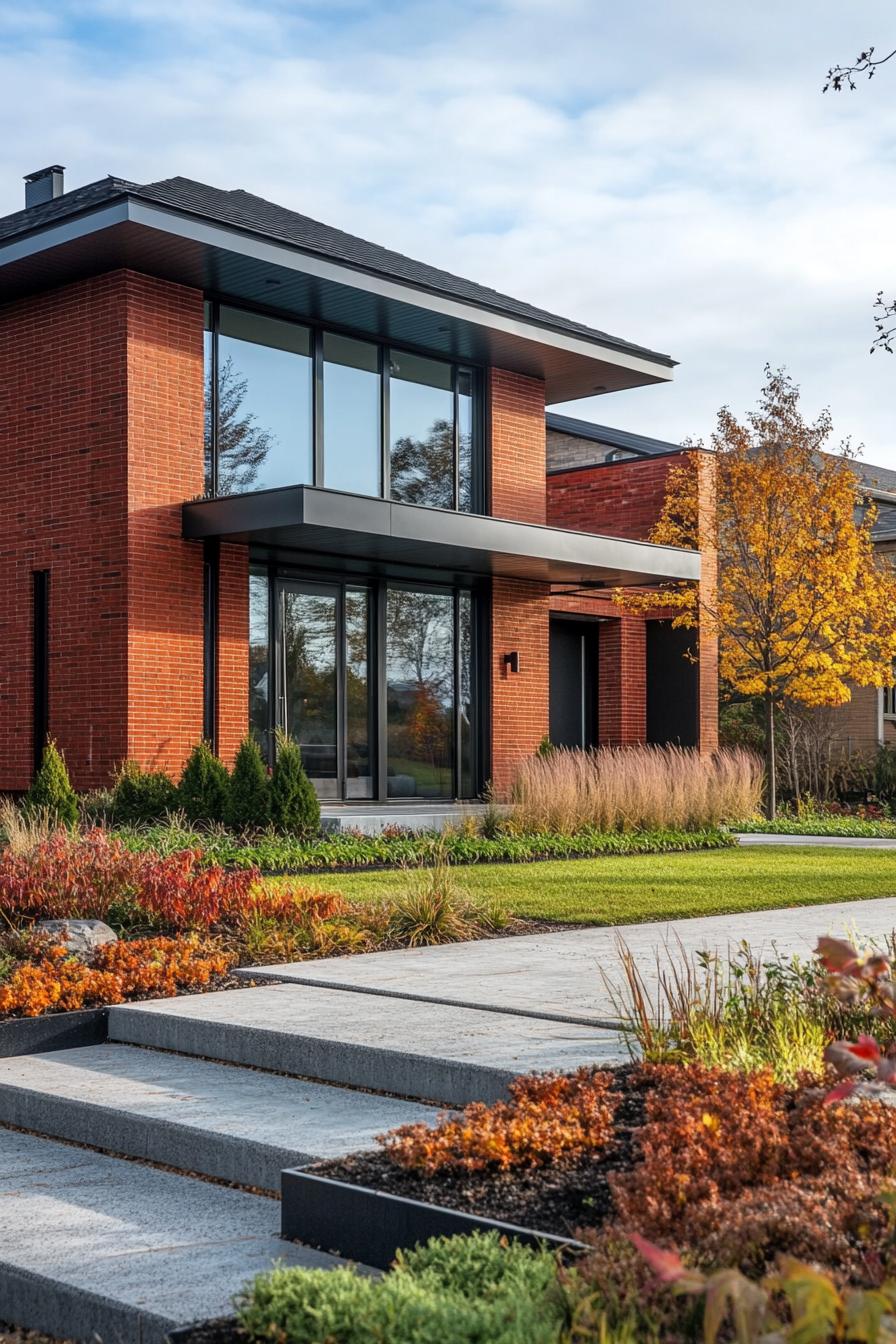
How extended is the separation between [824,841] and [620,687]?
592cm

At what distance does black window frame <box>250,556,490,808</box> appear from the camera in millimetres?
15953

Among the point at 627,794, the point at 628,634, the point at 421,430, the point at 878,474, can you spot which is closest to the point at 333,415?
the point at 421,430

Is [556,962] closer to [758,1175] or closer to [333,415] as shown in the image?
[758,1175]

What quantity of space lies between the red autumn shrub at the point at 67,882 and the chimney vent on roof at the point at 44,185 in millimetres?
11324

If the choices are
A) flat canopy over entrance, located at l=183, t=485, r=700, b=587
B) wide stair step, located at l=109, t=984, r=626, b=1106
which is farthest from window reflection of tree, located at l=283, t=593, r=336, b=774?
wide stair step, located at l=109, t=984, r=626, b=1106

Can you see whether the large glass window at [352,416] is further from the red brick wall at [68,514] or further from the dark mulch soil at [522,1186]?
the dark mulch soil at [522,1186]

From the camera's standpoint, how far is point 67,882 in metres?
8.19

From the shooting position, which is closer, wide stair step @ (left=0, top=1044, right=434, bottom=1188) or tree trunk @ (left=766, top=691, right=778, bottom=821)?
wide stair step @ (left=0, top=1044, right=434, bottom=1188)

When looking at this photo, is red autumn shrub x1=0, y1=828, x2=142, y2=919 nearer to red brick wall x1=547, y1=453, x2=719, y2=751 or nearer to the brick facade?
the brick facade

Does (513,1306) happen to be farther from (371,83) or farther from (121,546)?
(121,546)

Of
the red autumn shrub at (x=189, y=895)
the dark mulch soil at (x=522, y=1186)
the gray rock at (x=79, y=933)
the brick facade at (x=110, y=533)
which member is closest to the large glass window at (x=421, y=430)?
the brick facade at (x=110, y=533)

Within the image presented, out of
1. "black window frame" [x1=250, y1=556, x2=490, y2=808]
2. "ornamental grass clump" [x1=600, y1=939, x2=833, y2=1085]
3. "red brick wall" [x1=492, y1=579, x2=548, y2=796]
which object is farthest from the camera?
"red brick wall" [x1=492, y1=579, x2=548, y2=796]

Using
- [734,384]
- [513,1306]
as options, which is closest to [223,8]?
[513,1306]

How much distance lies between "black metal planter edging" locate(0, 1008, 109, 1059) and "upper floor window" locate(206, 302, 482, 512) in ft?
32.9
